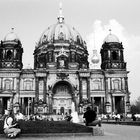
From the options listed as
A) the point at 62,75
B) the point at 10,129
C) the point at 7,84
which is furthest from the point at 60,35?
the point at 10,129

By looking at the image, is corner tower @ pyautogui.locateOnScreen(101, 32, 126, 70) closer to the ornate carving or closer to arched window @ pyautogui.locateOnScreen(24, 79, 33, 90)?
the ornate carving

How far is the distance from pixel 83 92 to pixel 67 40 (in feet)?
59.6

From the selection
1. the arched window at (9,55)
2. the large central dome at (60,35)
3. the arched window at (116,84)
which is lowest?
the arched window at (116,84)

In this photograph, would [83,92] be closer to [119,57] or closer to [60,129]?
[119,57]

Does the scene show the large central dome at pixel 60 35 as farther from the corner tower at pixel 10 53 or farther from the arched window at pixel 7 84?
the arched window at pixel 7 84

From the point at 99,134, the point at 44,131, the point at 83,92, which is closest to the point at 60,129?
the point at 44,131

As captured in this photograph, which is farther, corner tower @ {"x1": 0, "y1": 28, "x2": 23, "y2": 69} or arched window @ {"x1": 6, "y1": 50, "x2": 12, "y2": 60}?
arched window @ {"x1": 6, "y1": 50, "x2": 12, "y2": 60}

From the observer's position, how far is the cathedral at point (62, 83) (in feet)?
219

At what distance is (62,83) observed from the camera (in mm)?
70625

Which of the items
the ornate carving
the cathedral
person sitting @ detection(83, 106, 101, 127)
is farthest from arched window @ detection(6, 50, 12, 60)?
person sitting @ detection(83, 106, 101, 127)

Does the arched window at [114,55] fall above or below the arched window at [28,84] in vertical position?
above

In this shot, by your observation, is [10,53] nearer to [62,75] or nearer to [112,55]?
[62,75]

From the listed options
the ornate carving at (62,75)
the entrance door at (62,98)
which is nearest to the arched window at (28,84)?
the entrance door at (62,98)

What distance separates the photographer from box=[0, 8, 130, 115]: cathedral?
66812mm
